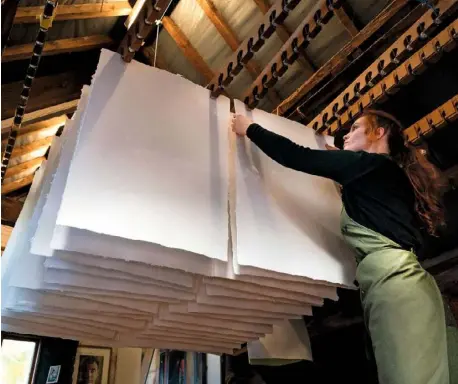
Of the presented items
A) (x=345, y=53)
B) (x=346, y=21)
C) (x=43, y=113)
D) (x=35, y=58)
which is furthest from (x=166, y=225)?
(x=43, y=113)

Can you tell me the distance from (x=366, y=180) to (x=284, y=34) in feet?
6.29

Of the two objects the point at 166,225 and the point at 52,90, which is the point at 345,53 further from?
the point at 52,90

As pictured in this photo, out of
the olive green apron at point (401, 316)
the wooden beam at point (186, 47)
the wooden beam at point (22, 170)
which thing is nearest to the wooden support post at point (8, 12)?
the olive green apron at point (401, 316)

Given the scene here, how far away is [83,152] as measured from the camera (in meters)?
1.40

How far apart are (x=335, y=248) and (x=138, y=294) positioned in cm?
87

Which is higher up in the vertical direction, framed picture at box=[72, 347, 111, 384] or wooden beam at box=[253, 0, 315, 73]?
wooden beam at box=[253, 0, 315, 73]

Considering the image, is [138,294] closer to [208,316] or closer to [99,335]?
[208,316]

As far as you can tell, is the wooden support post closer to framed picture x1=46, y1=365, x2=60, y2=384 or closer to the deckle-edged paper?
the deckle-edged paper

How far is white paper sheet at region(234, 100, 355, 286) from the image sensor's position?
5.26 feet

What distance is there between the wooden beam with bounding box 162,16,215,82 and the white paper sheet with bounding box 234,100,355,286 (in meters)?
2.03

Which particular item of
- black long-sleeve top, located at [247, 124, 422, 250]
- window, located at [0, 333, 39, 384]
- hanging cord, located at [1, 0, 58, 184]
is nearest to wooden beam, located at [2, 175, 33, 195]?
window, located at [0, 333, 39, 384]

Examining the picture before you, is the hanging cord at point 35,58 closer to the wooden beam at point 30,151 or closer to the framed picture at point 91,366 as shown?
the wooden beam at point 30,151

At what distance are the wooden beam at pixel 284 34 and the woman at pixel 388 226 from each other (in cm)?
148

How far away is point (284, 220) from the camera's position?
174 cm
